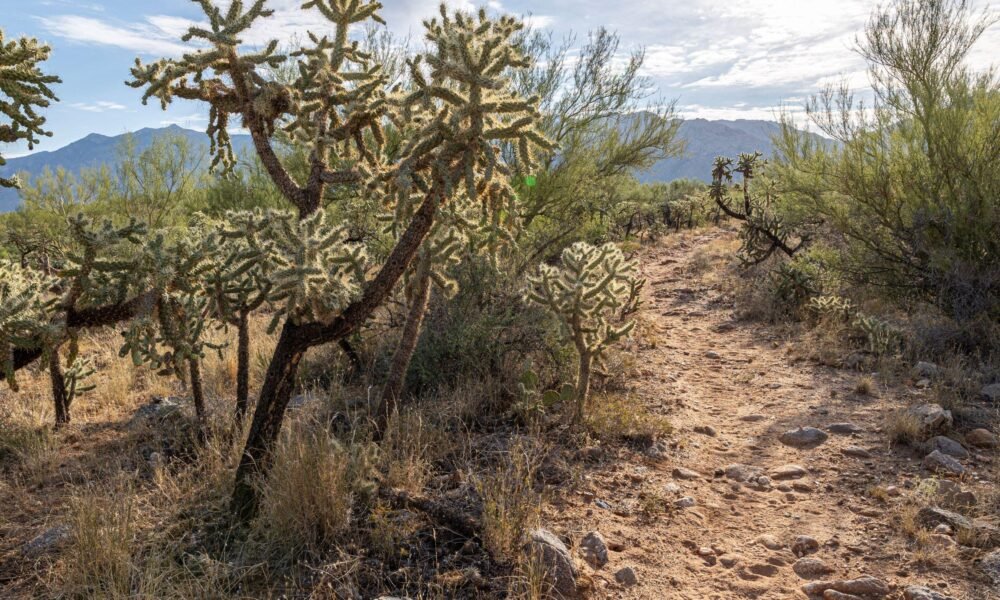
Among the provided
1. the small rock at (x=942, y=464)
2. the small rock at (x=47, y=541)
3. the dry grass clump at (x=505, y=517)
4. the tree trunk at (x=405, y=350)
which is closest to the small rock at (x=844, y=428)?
the small rock at (x=942, y=464)

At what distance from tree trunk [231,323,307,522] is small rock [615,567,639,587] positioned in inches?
76.0

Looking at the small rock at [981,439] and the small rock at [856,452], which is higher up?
the small rock at [981,439]

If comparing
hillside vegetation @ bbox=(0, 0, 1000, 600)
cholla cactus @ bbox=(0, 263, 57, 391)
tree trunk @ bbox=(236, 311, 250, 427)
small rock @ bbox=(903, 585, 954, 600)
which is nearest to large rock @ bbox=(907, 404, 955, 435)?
hillside vegetation @ bbox=(0, 0, 1000, 600)

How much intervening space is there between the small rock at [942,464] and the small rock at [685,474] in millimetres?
1598

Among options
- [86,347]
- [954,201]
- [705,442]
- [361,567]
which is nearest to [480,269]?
[705,442]

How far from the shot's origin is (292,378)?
3.31m

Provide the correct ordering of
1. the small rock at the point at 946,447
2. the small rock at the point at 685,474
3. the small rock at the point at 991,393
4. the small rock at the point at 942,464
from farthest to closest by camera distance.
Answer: the small rock at the point at 991,393 < the small rock at the point at 946,447 < the small rock at the point at 685,474 < the small rock at the point at 942,464

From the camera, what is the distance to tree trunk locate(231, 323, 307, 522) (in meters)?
3.21

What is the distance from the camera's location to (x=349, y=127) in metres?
3.37

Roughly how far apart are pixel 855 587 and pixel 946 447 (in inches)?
86.2

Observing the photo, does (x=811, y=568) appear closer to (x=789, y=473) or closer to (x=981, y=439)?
(x=789, y=473)

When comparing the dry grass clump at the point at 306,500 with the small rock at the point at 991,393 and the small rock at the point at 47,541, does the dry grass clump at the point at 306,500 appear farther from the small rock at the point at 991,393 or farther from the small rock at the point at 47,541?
the small rock at the point at 991,393

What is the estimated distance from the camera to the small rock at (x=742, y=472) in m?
4.32

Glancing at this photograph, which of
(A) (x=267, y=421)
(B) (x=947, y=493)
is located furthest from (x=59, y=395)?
(B) (x=947, y=493)
